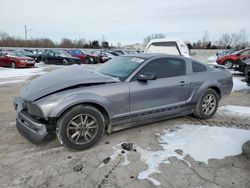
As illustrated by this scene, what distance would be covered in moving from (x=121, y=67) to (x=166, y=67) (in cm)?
91

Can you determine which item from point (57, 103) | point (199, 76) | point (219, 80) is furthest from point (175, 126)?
point (57, 103)

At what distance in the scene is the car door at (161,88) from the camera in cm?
412

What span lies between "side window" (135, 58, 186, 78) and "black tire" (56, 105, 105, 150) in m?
1.20

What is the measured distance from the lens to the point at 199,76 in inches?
198

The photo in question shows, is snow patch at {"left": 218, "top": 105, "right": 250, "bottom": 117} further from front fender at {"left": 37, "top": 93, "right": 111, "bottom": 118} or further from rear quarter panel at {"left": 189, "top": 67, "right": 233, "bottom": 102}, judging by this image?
front fender at {"left": 37, "top": 93, "right": 111, "bottom": 118}

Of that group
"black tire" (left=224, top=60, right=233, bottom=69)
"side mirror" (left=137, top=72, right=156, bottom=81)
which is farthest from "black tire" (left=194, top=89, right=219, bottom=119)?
"black tire" (left=224, top=60, right=233, bottom=69)

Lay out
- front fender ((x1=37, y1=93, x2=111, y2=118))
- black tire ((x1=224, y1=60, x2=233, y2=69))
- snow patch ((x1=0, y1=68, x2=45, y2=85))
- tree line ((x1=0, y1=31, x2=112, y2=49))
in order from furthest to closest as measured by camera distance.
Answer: tree line ((x1=0, y1=31, x2=112, y2=49))
black tire ((x1=224, y1=60, x2=233, y2=69))
snow patch ((x1=0, y1=68, x2=45, y2=85))
front fender ((x1=37, y1=93, x2=111, y2=118))

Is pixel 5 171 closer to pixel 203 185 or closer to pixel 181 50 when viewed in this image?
pixel 203 185

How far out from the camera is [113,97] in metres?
3.83

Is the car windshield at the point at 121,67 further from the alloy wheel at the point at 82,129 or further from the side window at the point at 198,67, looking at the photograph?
the side window at the point at 198,67

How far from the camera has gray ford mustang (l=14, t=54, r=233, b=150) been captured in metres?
3.47

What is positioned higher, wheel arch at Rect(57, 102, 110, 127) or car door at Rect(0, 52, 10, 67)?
car door at Rect(0, 52, 10, 67)

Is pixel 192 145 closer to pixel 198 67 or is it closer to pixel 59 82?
pixel 198 67

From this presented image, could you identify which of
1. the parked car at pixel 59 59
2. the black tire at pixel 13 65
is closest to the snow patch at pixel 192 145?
the black tire at pixel 13 65
